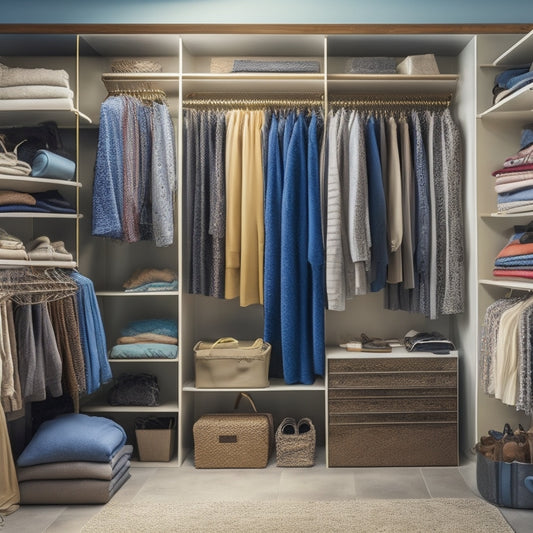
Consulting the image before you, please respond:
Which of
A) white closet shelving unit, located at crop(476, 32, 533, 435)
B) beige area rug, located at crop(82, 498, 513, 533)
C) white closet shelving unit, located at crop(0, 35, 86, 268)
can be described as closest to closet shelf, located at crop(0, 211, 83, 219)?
white closet shelving unit, located at crop(0, 35, 86, 268)

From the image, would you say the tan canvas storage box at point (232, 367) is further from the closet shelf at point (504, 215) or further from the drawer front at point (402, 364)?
the closet shelf at point (504, 215)

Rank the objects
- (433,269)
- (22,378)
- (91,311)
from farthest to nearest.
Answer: (433,269)
(91,311)
(22,378)

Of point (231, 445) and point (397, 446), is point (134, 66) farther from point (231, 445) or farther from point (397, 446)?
point (397, 446)

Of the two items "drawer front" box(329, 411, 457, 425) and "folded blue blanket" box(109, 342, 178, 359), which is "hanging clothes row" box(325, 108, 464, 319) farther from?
"folded blue blanket" box(109, 342, 178, 359)

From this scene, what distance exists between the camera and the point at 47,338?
10.7 ft

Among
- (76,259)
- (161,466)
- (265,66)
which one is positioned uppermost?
(265,66)

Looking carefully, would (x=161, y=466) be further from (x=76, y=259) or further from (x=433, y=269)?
(x=433, y=269)

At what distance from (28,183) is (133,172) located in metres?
0.59

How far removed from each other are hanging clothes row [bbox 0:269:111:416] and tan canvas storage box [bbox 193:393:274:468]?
61 centimetres

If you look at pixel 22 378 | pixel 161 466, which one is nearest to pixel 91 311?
pixel 22 378

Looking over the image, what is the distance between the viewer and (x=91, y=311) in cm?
359

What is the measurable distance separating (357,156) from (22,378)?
1.99 m

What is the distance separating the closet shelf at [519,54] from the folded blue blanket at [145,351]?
90.1 inches

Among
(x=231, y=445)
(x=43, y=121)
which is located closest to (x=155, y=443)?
(x=231, y=445)
